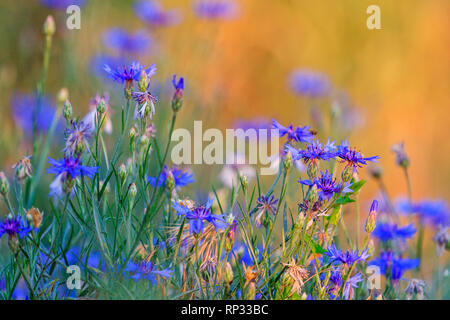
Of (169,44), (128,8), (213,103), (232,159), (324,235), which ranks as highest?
(128,8)

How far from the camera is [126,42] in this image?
8.48 feet

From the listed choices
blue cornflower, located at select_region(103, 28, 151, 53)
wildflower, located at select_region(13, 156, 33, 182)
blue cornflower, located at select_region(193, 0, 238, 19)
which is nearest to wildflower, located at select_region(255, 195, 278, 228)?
wildflower, located at select_region(13, 156, 33, 182)

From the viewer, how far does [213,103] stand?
260 centimetres

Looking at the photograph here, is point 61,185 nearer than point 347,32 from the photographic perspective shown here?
Yes

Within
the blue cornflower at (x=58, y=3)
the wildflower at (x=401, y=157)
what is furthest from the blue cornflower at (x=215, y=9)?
the wildflower at (x=401, y=157)

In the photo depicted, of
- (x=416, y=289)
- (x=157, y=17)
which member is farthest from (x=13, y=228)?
(x=157, y=17)

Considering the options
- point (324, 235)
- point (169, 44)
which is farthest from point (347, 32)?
point (324, 235)

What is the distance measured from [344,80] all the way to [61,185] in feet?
8.18

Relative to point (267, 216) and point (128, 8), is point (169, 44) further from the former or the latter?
point (267, 216)

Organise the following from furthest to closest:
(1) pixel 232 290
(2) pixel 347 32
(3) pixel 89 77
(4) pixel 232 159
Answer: (2) pixel 347 32 → (3) pixel 89 77 → (4) pixel 232 159 → (1) pixel 232 290

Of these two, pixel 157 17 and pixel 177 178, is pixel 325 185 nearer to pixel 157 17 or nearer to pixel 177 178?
pixel 177 178

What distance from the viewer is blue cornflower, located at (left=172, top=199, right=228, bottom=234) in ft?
3.08

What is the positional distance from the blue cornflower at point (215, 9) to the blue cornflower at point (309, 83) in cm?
45
